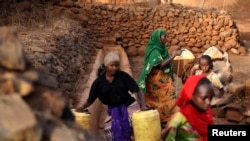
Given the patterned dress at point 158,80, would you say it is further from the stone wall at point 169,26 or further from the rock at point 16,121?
the stone wall at point 169,26

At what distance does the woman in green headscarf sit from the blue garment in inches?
48.2

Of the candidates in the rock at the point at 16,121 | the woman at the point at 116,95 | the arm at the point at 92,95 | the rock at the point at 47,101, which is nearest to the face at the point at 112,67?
the woman at the point at 116,95

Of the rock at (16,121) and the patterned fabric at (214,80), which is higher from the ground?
the rock at (16,121)

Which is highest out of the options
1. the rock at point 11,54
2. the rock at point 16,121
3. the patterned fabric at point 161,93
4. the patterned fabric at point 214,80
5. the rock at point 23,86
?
the rock at point 11,54

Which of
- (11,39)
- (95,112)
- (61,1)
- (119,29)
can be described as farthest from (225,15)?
(11,39)

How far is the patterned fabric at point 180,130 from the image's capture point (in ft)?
10.8

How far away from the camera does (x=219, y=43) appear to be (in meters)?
14.2

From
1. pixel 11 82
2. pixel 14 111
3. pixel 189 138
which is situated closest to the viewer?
pixel 14 111

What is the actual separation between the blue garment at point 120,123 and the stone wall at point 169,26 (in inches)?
362

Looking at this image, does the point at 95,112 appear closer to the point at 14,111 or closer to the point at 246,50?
the point at 14,111

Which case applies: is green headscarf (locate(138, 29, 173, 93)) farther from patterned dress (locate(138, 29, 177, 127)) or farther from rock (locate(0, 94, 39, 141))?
rock (locate(0, 94, 39, 141))

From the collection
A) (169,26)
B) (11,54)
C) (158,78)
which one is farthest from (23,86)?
(169,26)

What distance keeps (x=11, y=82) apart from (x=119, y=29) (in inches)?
480

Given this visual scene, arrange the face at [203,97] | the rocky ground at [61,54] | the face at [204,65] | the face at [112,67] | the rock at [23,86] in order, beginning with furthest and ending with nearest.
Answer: the face at [204,65] → the face at [112,67] → the rocky ground at [61,54] → the face at [203,97] → the rock at [23,86]
